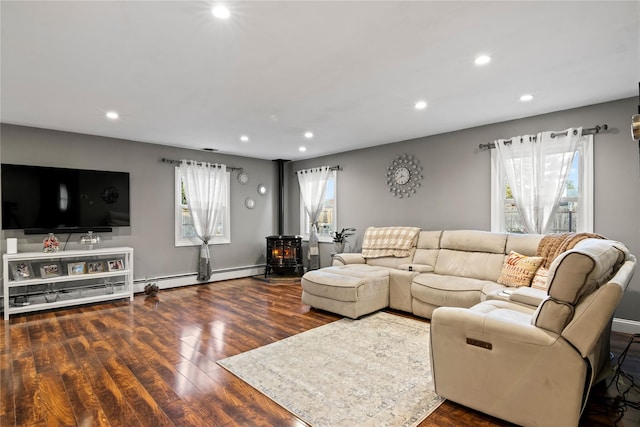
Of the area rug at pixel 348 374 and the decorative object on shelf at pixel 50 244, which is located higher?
the decorative object on shelf at pixel 50 244

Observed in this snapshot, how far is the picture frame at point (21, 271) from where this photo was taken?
166 inches

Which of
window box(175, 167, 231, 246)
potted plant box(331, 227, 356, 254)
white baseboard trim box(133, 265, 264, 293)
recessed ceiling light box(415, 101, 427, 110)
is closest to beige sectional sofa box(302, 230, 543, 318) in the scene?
potted plant box(331, 227, 356, 254)

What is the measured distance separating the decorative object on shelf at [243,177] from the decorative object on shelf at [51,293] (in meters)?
3.45

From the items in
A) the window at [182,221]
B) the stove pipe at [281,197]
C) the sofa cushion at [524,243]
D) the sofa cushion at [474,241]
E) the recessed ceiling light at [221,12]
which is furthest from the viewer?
the stove pipe at [281,197]

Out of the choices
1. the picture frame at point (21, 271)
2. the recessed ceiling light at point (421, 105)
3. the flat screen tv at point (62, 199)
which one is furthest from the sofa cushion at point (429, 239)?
the picture frame at point (21, 271)

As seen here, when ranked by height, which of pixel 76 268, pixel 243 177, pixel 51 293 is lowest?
pixel 51 293

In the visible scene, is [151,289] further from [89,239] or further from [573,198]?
[573,198]

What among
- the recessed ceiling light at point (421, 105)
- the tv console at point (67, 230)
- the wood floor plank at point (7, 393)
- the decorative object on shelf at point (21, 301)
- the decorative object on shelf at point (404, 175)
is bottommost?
the wood floor plank at point (7, 393)

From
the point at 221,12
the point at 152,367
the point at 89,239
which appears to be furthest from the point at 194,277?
the point at 221,12

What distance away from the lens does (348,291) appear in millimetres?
3918

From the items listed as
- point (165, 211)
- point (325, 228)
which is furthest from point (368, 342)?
point (165, 211)

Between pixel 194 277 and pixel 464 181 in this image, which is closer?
pixel 464 181

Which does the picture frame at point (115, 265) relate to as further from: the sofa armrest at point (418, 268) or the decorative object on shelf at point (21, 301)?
the sofa armrest at point (418, 268)

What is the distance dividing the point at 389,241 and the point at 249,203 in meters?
3.19
